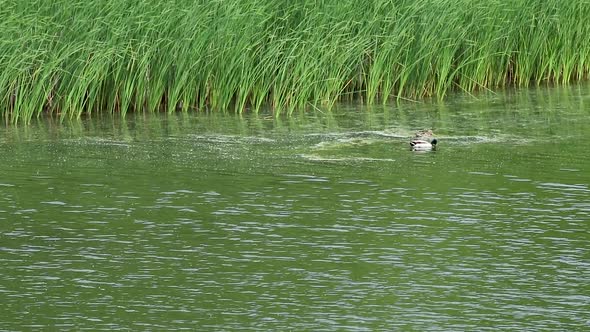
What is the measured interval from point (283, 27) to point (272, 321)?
8233 millimetres

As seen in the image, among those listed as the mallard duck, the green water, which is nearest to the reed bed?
the green water

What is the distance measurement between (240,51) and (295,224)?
5.62 m

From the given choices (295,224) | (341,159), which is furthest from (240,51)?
(295,224)

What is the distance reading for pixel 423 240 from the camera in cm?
1016

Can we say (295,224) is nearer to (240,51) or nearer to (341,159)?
(341,159)

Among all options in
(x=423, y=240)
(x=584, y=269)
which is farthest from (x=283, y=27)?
(x=584, y=269)

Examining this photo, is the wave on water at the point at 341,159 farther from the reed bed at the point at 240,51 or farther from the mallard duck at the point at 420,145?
the reed bed at the point at 240,51

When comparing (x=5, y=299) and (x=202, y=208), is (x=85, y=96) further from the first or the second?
(x=5, y=299)

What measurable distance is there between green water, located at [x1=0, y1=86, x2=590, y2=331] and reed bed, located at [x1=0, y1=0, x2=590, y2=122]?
0.50m

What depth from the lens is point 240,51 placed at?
1598 cm

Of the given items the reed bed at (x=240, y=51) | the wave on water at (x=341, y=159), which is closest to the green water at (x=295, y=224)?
the wave on water at (x=341, y=159)

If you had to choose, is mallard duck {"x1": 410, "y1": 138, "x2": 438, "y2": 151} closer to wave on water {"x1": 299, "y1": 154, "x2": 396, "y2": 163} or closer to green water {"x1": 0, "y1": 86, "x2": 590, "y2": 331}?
green water {"x1": 0, "y1": 86, "x2": 590, "y2": 331}

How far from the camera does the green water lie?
849cm

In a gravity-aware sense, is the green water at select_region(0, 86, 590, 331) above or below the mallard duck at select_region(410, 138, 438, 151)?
below
